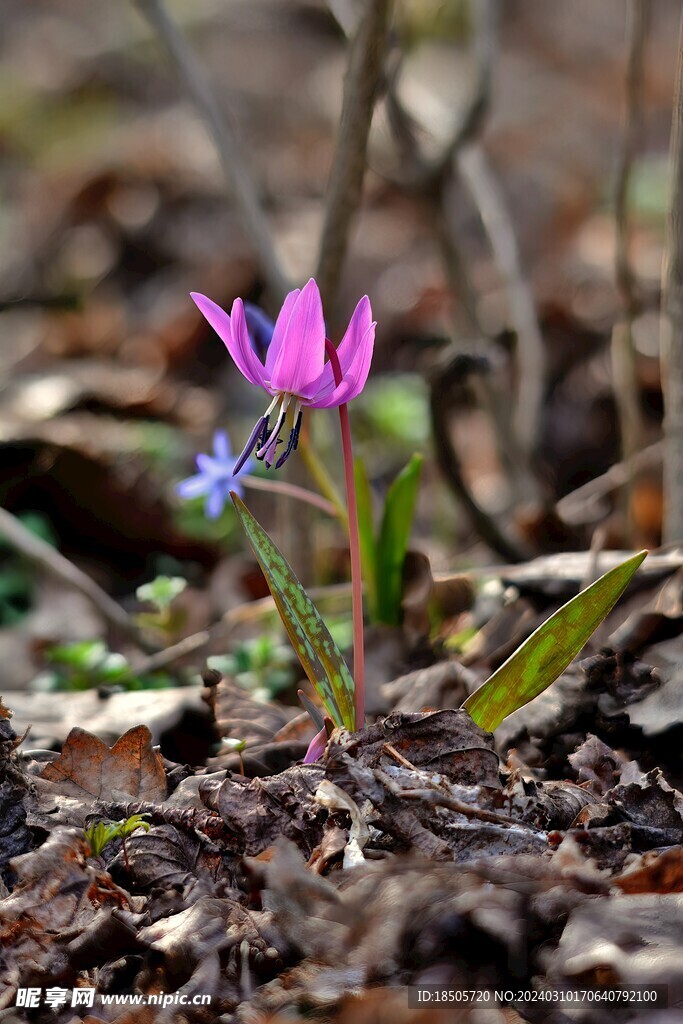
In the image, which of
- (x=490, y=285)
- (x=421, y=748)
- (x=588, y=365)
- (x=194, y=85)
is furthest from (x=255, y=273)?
(x=421, y=748)

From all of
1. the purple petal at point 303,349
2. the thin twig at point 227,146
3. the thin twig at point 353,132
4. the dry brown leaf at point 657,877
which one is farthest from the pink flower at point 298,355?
the thin twig at point 227,146

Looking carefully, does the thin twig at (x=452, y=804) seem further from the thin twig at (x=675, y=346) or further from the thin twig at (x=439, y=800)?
the thin twig at (x=675, y=346)

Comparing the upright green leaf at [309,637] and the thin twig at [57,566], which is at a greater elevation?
the thin twig at [57,566]

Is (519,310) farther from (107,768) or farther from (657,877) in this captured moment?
A: (657,877)

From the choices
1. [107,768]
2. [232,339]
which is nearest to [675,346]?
A: [232,339]

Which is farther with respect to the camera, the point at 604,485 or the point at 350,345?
the point at 604,485

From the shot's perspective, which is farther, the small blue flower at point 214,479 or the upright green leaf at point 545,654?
the small blue flower at point 214,479

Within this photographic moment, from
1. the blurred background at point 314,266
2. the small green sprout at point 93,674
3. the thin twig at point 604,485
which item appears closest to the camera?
the small green sprout at point 93,674
